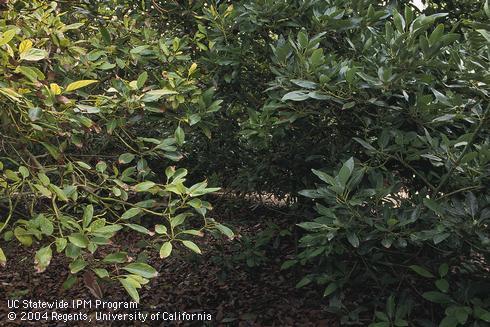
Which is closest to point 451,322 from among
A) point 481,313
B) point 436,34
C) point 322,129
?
point 481,313

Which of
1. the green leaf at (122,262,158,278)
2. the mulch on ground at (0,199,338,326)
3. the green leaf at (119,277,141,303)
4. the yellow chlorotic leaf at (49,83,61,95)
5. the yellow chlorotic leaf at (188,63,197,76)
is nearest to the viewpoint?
the green leaf at (119,277,141,303)

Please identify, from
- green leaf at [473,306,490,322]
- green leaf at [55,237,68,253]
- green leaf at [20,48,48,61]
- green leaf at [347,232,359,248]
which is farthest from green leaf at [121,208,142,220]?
green leaf at [473,306,490,322]

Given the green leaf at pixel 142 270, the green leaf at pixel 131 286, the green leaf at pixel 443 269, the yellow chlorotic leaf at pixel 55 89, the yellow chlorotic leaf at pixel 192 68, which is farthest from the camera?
the yellow chlorotic leaf at pixel 192 68

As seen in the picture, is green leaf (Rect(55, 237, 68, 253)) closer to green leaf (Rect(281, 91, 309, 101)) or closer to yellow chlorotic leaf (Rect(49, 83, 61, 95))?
yellow chlorotic leaf (Rect(49, 83, 61, 95))

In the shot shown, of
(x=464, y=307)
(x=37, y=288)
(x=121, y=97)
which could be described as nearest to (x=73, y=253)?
(x=121, y=97)

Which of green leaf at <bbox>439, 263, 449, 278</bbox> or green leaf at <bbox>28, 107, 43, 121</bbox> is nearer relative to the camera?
green leaf at <bbox>28, 107, 43, 121</bbox>

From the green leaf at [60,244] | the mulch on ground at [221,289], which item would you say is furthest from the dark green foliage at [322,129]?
the mulch on ground at [221,289]

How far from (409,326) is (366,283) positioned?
0.40 meters

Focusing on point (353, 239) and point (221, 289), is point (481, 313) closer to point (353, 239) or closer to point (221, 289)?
point (353, 239)

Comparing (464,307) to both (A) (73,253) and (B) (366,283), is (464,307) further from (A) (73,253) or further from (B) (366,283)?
(A) (73,253)

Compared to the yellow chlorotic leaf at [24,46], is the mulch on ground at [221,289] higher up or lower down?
lower down

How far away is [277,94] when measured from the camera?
2309mm

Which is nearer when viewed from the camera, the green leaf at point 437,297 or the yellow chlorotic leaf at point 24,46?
the yellow chlorotic leaf at point 24,46

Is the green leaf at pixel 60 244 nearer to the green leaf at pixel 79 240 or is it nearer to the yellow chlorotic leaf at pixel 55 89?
the green leaf at pixel 79 240
